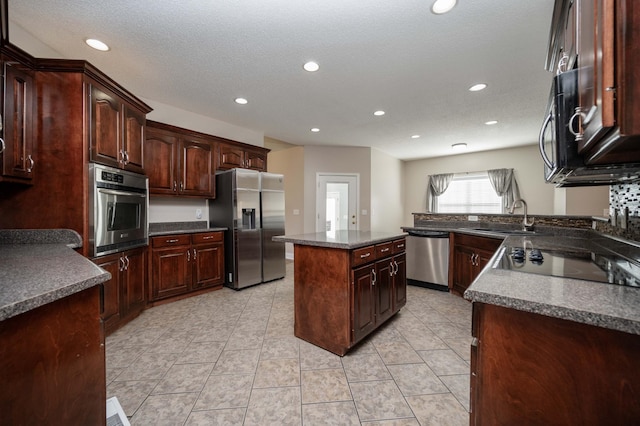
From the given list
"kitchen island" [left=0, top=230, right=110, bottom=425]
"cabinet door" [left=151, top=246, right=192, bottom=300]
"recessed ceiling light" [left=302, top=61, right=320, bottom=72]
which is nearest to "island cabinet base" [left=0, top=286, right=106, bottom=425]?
"kitchen island" [left=0, top=230, right=110, bottom=425]

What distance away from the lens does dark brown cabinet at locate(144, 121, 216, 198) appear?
3203mm

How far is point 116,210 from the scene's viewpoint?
7.91ft

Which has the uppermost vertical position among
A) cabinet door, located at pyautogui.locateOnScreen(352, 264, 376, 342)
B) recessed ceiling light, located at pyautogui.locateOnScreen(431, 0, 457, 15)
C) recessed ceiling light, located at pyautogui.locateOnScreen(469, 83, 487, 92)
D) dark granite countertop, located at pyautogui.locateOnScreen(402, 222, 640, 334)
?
recessed ceiling light, located at pyautogui.locateOnScreen(469, 83, 487, 92)

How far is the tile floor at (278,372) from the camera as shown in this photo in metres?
1.48

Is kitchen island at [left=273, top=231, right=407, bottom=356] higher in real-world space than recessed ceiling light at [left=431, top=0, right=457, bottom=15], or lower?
lower

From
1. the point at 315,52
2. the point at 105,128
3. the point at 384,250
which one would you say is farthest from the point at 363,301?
the point at 105,128

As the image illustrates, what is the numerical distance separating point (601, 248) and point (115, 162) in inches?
156

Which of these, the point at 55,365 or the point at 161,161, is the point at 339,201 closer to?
the point at 161,161

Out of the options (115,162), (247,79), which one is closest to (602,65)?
(247,79)

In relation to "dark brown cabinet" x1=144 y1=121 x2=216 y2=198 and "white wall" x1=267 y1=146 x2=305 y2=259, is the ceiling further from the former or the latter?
"white wall" x1=267 y1=146 x2=305 y2=259

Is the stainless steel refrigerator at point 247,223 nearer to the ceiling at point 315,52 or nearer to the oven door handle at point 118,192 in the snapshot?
the ceiling at point 315,52

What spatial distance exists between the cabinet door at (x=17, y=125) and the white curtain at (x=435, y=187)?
23.9 ft

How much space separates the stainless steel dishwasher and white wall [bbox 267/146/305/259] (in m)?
2.55

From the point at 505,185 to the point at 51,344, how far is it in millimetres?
7384
